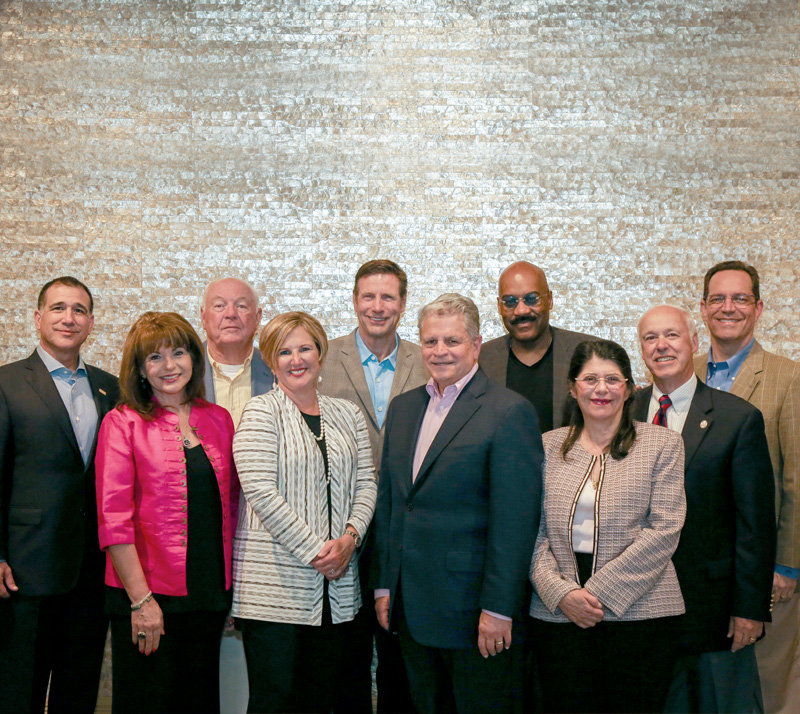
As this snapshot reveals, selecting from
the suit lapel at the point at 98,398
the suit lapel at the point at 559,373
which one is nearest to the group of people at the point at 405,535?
the suit lapel at the point at 98,398

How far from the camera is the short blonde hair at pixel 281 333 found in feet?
8.01

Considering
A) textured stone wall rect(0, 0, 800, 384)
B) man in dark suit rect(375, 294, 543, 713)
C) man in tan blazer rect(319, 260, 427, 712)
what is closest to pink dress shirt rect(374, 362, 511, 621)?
man in dark suit rect(375, 294, 543, 713)

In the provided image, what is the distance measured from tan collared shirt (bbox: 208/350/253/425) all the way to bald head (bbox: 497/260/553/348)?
3.78ft

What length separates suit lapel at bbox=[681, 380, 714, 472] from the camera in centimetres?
242

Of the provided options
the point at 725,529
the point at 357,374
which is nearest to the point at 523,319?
the point at 357,374

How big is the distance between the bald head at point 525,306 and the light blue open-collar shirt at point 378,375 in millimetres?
523

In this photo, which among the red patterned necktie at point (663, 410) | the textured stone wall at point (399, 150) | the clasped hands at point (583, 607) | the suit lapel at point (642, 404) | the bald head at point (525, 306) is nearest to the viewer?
the clasped hands at point (583, 607)

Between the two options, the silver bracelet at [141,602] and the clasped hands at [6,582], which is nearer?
the silver bracelet at [141,602]

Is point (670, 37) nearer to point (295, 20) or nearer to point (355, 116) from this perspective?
point (355, 116)

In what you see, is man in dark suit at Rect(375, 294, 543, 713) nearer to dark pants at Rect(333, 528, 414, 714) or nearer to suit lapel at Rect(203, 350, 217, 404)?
dark pants at Rect(333, 528, 414, 714)

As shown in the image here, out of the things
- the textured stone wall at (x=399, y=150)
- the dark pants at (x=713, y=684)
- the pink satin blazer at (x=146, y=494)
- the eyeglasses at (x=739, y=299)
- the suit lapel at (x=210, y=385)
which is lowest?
the dark pants at (x=713, y=684)

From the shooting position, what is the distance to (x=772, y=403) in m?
2.87

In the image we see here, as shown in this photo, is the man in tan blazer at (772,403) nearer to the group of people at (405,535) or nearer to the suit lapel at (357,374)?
the group of people at (405,535)

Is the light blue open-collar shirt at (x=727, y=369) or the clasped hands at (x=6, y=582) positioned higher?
the light blue open-collar shirt at (x=727, y=369)
